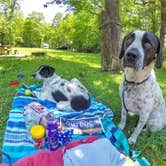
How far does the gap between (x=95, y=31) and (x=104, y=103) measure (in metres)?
23.2

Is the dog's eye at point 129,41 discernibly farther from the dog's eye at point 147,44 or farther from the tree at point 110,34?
the tree at point 110,34

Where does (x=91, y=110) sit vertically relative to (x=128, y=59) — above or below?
below

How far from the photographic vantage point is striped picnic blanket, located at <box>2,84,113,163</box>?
113 inches

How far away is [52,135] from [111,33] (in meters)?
4.92

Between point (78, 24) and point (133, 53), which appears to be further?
point (78, 24)

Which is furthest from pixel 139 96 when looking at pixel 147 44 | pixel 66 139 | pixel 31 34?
pixel 31 34

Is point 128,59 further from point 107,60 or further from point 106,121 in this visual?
point 107,60

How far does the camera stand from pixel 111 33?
7309 millimetres

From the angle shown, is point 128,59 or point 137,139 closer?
point 128,59

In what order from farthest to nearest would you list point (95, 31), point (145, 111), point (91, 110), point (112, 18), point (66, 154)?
point (95, 31) < point (112, 18) < point (91, 110) < point (145, 111) < point (66, 154)

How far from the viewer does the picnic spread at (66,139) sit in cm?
240

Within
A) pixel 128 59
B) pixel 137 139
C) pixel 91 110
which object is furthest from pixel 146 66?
pixel 91 110

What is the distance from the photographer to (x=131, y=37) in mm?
3086

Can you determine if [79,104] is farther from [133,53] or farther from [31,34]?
[31,34]
